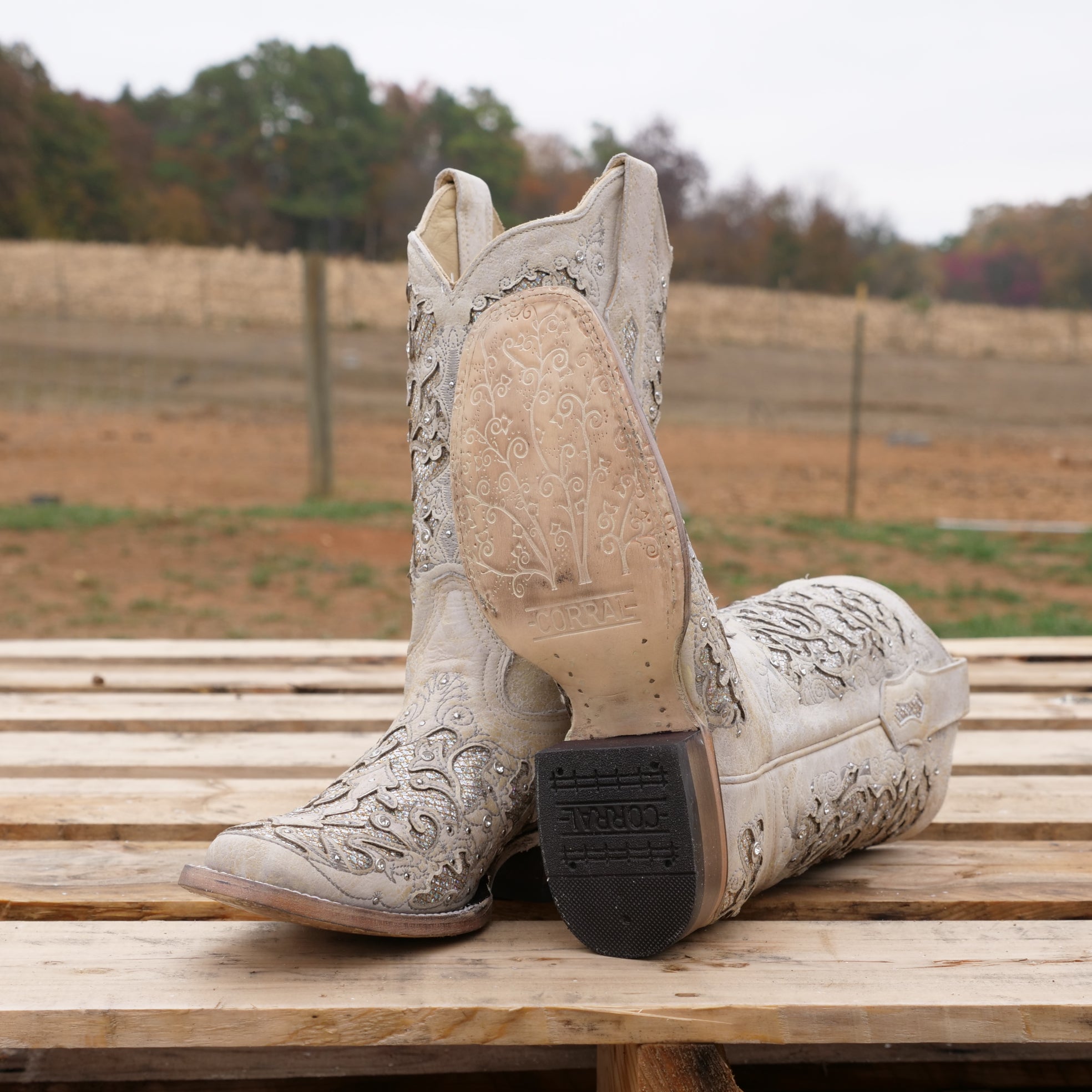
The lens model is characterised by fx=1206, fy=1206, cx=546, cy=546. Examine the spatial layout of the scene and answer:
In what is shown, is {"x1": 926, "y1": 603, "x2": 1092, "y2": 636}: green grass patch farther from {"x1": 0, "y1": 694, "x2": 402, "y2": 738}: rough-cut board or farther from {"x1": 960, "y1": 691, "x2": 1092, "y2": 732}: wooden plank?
{"x1": 0, "y1": 694, "x2": 402, "y2": 738}: rough-cut board

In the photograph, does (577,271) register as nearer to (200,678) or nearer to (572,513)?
(572,513)

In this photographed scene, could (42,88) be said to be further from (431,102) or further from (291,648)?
(291,648)

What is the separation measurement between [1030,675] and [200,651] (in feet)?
5.96

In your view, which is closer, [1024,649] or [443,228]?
[443,228]

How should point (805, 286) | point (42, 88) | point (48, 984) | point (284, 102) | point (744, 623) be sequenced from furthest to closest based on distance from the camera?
point (284, 102)
point (42, 88)
point (805, 286)
point (744, 623)
point (48, 984)

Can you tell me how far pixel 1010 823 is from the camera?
158cm

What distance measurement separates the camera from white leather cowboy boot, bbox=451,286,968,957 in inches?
40.7

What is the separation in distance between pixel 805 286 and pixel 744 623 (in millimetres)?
33228

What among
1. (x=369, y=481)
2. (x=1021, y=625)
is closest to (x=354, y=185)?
(x=369, y=481)

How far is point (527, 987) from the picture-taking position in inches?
41.7

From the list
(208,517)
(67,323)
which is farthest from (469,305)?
(67,323)

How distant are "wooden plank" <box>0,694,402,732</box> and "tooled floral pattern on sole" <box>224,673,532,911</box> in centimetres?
79

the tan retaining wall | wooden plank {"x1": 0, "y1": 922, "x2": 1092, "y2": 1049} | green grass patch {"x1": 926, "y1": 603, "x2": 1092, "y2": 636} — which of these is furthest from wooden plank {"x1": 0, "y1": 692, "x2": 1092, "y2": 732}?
the tan retaining wall

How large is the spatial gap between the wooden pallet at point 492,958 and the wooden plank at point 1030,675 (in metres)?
0.39
